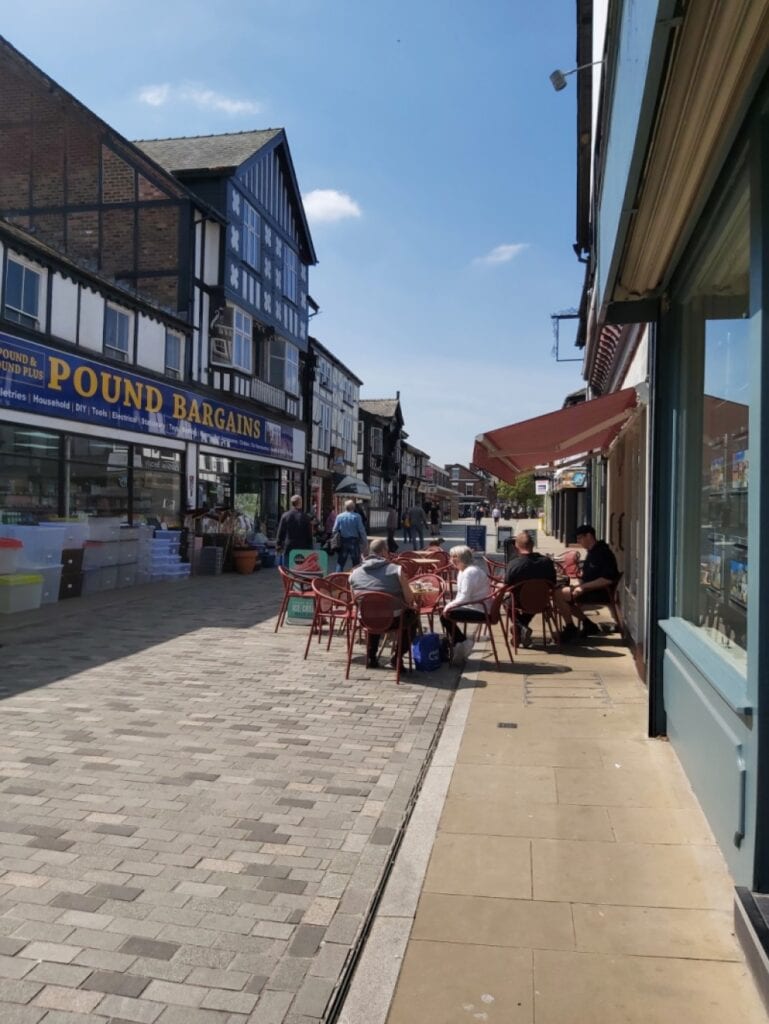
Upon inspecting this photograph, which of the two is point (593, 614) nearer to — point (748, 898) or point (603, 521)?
point (603, 521)

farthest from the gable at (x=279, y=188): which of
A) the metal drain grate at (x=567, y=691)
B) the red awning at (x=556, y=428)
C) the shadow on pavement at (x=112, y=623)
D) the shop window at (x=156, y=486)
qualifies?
the metal drain grate at (x=567, y=691)

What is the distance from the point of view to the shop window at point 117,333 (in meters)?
15.5

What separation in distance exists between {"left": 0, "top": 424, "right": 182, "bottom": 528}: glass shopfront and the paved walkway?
10.2m

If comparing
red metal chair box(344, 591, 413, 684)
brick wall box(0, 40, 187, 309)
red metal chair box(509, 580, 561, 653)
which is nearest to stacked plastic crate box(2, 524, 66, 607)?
red metal chair box(344, 591, 413, 684)

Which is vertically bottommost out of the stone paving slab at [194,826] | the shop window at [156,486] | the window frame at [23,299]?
the stone paving slab at [194,826]

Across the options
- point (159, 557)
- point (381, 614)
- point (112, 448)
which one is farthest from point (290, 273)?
point (381, 614)

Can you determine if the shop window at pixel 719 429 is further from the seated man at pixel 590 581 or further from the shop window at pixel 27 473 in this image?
the shop window at pixel 27 473

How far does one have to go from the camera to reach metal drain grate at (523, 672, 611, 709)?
6.21m

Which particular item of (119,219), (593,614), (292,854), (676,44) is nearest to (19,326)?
(119,219)

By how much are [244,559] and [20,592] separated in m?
6.97

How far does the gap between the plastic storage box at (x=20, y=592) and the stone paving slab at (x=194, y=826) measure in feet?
10.2

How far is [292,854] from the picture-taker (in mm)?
3604

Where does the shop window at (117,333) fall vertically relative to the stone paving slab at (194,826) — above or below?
above

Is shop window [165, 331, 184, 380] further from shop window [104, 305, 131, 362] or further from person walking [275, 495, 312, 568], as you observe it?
person walking [275, 495, 312, 568]
